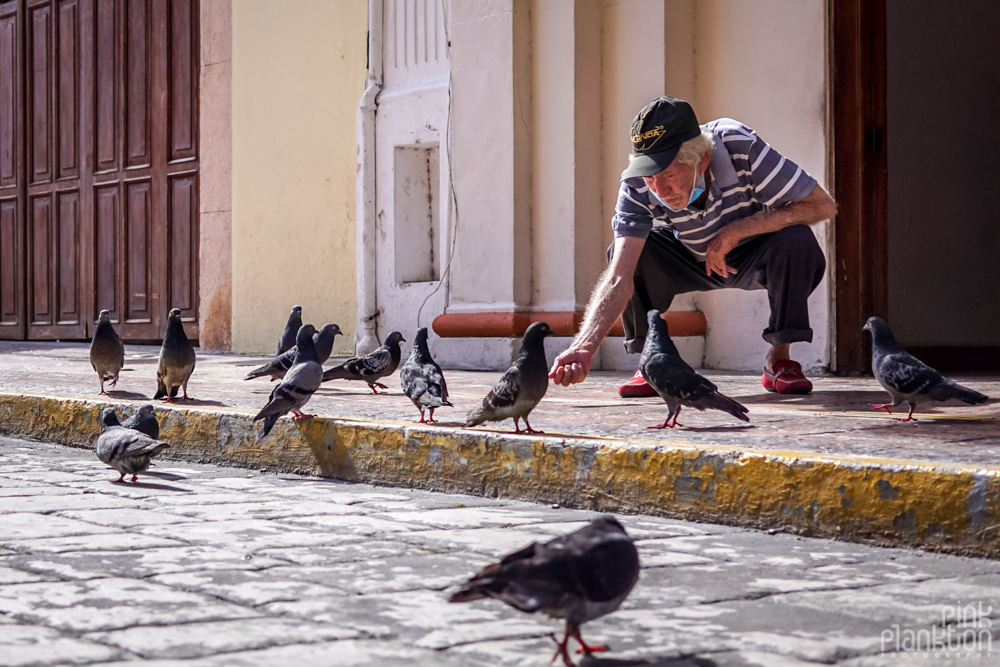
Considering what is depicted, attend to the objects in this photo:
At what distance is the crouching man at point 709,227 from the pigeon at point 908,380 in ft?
2.63

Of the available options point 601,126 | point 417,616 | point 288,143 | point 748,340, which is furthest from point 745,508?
point 288,143

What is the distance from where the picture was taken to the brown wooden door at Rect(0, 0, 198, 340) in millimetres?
12125

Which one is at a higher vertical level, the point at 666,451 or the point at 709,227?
the point at 709,227

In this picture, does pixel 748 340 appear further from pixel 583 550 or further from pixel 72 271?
pixel 72 271

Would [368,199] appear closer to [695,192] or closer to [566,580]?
[695,192]

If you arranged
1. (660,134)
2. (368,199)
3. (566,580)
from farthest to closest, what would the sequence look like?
1. (368,199)
2. (660,134)
3. (566,580)

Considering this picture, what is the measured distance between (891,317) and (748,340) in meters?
1.26

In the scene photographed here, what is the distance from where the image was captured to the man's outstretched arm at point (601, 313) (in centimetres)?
428

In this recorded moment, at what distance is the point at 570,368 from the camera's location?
427cm

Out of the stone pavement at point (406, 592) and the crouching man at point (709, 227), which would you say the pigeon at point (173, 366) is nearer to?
the stone pavement at point (406, 592)

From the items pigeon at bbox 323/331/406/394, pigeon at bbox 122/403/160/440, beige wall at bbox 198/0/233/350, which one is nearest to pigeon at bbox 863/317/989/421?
pigeon at bbox 323/331/406/394

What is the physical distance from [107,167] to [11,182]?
2.04 metres

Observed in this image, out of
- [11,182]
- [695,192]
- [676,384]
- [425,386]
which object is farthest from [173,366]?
[11,182]

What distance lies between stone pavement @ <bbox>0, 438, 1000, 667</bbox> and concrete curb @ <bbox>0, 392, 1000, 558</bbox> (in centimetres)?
7
